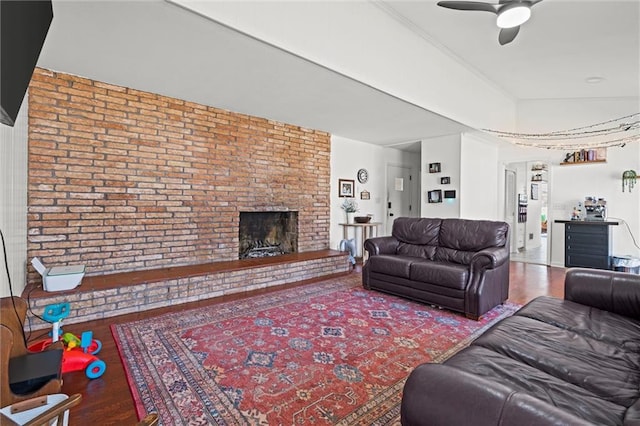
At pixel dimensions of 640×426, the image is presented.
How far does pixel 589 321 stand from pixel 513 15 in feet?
8.00

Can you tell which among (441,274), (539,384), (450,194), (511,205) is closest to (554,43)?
(450,194)

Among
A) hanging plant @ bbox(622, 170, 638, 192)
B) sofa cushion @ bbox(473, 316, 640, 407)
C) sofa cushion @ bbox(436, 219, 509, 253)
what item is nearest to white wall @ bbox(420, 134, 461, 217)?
sofa cushion @ bbox(436, 219, 509, 253)

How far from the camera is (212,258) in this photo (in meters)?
4.33

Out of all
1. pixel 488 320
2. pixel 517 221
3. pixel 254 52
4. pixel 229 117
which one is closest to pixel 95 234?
pixel 229 117

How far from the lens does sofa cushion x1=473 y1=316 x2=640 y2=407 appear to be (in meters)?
1.27

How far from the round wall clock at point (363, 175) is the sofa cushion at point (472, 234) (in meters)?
2.50

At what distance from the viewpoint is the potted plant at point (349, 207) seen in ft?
19.7

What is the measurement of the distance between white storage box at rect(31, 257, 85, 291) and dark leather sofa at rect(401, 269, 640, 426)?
3.22 metres

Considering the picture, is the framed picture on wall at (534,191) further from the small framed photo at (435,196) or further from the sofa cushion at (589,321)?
the sofa cushion at (589,321)

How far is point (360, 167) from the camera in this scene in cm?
643

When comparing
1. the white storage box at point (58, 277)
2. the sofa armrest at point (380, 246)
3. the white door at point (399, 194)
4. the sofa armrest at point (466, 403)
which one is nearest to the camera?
the sofa armrest at point (466, 403)

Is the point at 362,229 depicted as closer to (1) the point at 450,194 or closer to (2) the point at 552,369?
(1) the point at 450,194

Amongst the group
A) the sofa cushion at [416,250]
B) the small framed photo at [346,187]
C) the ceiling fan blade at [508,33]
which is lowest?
the sofa cushion at [416,250]

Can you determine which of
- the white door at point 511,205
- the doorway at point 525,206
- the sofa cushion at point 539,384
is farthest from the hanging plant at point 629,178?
the sofa cushion at point 539,384
